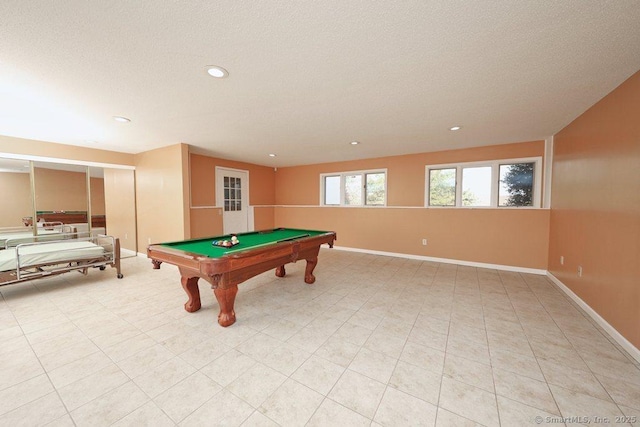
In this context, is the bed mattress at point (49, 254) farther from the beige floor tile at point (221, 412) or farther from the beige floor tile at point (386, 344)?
the beige floor tile at point (386, 344)

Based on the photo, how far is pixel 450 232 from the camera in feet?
15.3

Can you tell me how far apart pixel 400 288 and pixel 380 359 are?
64.6 inches

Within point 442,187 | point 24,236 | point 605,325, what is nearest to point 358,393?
point 605,325

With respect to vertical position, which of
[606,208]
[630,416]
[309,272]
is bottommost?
[630,416]

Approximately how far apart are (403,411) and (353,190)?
4972 millimetres

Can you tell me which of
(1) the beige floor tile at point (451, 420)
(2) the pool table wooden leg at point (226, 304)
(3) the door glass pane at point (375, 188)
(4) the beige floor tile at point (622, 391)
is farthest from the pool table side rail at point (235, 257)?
(3) the door glass pane at point (375, 188)

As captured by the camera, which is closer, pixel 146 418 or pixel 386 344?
pixel 146 418

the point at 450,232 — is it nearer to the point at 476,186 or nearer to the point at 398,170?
the point at 476,186

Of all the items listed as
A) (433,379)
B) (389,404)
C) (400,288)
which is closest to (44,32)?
(389,404)

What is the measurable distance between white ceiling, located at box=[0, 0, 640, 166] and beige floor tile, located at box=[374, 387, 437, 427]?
2334mm

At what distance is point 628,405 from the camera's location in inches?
55.7

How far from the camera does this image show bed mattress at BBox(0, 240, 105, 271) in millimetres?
2834

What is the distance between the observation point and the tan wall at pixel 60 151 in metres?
3.73

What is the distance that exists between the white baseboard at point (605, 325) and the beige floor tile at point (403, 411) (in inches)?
74.0
